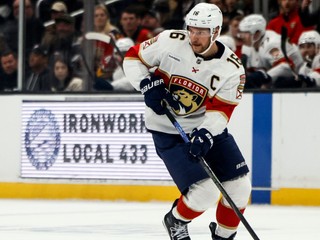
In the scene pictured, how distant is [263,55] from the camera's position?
9.63 metres

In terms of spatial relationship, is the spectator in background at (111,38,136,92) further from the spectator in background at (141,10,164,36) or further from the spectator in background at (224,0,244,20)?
the spectator in background at (224,0,244,20)

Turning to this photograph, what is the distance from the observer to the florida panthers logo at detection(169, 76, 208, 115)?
6004 mm

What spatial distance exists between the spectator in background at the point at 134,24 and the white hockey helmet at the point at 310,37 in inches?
52.7

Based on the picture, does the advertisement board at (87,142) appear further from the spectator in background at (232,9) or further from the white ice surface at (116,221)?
the spectator in background at (232,9)

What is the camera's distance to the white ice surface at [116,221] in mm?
7105

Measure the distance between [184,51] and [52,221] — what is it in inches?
98.0

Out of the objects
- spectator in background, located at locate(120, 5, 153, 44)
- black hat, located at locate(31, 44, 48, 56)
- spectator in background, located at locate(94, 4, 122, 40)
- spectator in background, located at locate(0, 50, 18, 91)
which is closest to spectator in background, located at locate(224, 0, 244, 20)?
spectator in background, located at locate(120, 5, 153, 44)

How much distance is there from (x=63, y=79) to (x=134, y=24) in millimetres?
880

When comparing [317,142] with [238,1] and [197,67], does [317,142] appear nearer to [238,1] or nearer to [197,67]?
[238,1]

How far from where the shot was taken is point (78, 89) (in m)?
10.3

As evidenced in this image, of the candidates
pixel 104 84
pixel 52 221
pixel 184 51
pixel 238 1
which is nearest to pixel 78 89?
pixel 104 84

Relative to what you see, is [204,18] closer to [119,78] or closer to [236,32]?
[236,32]

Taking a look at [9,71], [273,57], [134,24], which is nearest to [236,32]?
[273,57]

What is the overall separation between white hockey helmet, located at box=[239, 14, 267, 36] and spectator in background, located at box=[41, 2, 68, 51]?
1.68m
